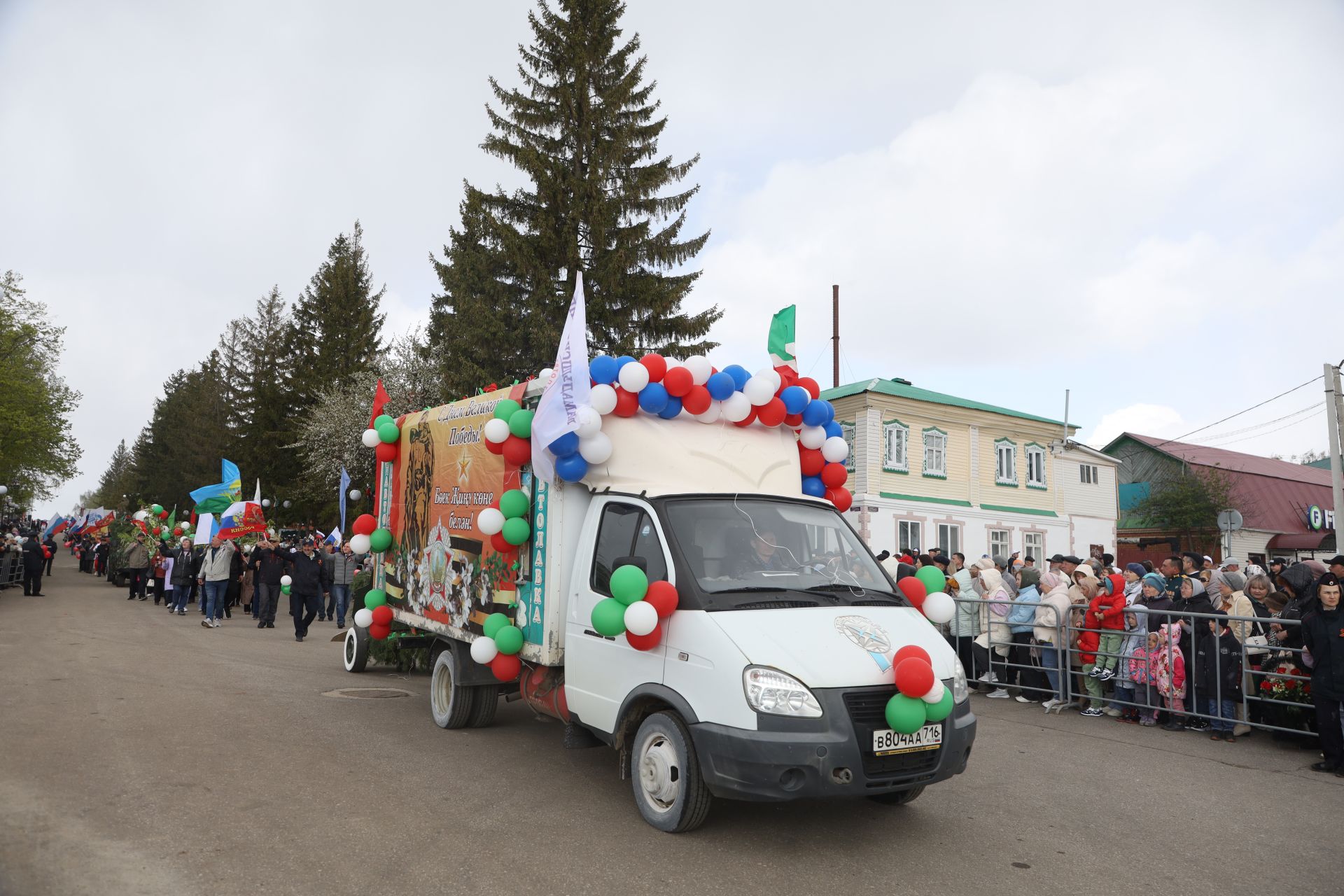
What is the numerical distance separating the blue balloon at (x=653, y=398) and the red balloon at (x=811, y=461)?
5.19 feet

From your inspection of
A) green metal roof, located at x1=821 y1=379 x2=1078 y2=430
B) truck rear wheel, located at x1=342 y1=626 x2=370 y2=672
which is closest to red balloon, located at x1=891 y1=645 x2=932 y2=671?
truck rear wheel, located at x1=342 y1=626 x2=370 y2=672

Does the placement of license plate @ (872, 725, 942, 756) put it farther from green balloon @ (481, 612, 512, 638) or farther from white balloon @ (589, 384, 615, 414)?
green balloon @ (481, 612, 512, 638)

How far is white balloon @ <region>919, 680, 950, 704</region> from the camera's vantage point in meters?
4.81

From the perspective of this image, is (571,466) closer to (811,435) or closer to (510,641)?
(510,641)

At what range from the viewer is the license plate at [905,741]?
482 cm

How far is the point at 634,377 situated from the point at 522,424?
1.06m

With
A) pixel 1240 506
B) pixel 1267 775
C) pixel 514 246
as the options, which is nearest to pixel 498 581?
pixel 1267 775

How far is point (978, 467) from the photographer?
32.9m

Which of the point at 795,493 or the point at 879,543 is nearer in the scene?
the point at 795,493

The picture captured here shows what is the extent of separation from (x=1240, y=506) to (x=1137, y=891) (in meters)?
47.5

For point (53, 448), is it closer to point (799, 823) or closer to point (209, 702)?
point (209, 702)

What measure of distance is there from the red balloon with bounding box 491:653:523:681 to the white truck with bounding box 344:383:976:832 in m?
0.11

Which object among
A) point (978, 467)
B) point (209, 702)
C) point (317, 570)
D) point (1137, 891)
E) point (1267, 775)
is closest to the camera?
point (1137, 891)

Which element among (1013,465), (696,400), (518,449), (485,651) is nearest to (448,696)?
(485,651)
